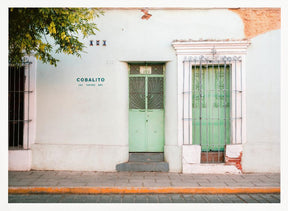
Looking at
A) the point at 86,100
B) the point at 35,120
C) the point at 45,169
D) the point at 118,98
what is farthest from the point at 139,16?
the point at 45,169

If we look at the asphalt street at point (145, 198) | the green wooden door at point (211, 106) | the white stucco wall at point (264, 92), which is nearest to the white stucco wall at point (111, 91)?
the white stucco wall at point (264, 92)

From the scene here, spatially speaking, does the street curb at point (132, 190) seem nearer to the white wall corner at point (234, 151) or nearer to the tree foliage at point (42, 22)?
the white wall corner at point (234, 151)

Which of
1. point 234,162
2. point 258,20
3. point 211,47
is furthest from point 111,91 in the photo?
point 258,20

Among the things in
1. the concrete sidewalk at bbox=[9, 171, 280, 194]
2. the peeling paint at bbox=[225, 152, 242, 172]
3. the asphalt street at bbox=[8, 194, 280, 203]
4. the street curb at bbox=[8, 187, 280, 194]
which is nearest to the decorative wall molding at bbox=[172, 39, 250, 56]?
the peeling paint at bbox=[225, 152, 242, 172]

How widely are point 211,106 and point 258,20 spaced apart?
101 inches

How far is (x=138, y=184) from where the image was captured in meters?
5.38

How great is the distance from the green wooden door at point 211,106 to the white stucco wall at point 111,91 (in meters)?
0.58

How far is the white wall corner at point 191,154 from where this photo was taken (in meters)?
6.37

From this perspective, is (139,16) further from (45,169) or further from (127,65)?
(45,169)

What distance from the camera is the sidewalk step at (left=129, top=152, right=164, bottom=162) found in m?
6.63

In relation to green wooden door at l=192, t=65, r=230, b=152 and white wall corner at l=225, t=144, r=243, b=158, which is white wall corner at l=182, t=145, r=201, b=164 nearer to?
green wooden door at l=192, t=65, r=230, b=152

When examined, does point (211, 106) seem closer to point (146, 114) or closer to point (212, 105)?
point (212, 105)

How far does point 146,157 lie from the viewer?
21.9 feet
